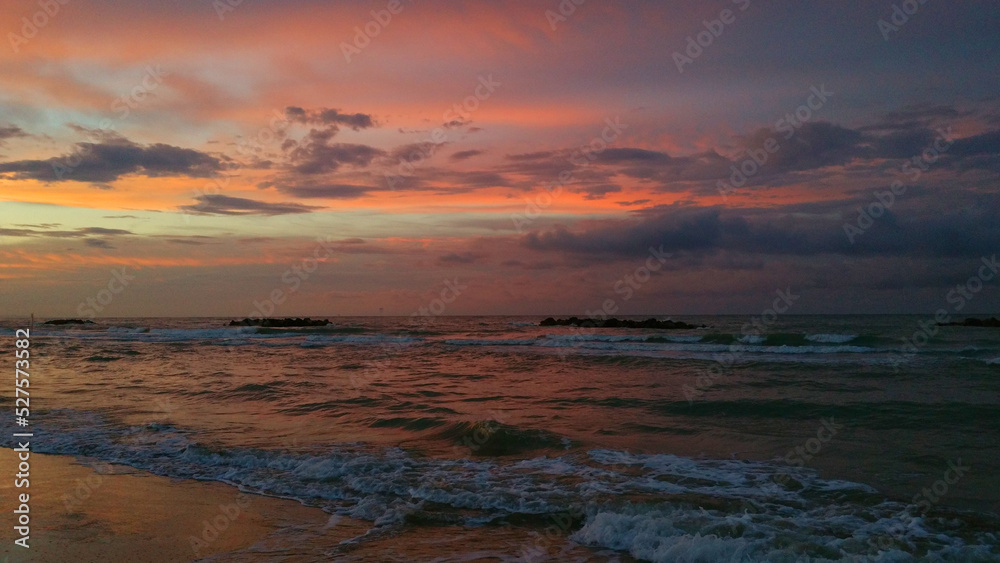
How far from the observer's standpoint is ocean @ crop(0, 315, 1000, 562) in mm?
6832

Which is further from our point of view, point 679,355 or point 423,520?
point 679,355

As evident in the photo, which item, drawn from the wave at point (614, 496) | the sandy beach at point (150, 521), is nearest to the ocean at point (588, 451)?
the wave at point (614, 496)

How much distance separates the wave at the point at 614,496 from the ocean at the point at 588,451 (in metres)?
0.04

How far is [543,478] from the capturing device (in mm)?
9102

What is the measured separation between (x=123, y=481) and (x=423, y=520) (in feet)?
17.4

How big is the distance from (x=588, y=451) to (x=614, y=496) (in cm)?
261

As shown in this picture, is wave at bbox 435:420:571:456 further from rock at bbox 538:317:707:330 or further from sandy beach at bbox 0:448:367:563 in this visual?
rock at bbox 538:317:707:330

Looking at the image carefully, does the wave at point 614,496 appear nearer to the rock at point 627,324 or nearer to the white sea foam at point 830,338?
the white sea foam at point 830,338

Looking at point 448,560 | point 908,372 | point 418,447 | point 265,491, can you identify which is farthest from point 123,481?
point 908,372

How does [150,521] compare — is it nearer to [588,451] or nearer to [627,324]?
[588,451]

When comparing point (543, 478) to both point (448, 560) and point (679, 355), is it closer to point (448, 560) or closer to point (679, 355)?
point (448, 560)

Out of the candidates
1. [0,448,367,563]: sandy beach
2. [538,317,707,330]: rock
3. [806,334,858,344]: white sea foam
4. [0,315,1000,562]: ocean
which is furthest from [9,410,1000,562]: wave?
[538,317,707,330]: rock

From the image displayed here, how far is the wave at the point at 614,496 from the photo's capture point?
6.50 m

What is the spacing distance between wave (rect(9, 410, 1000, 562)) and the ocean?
4cm
